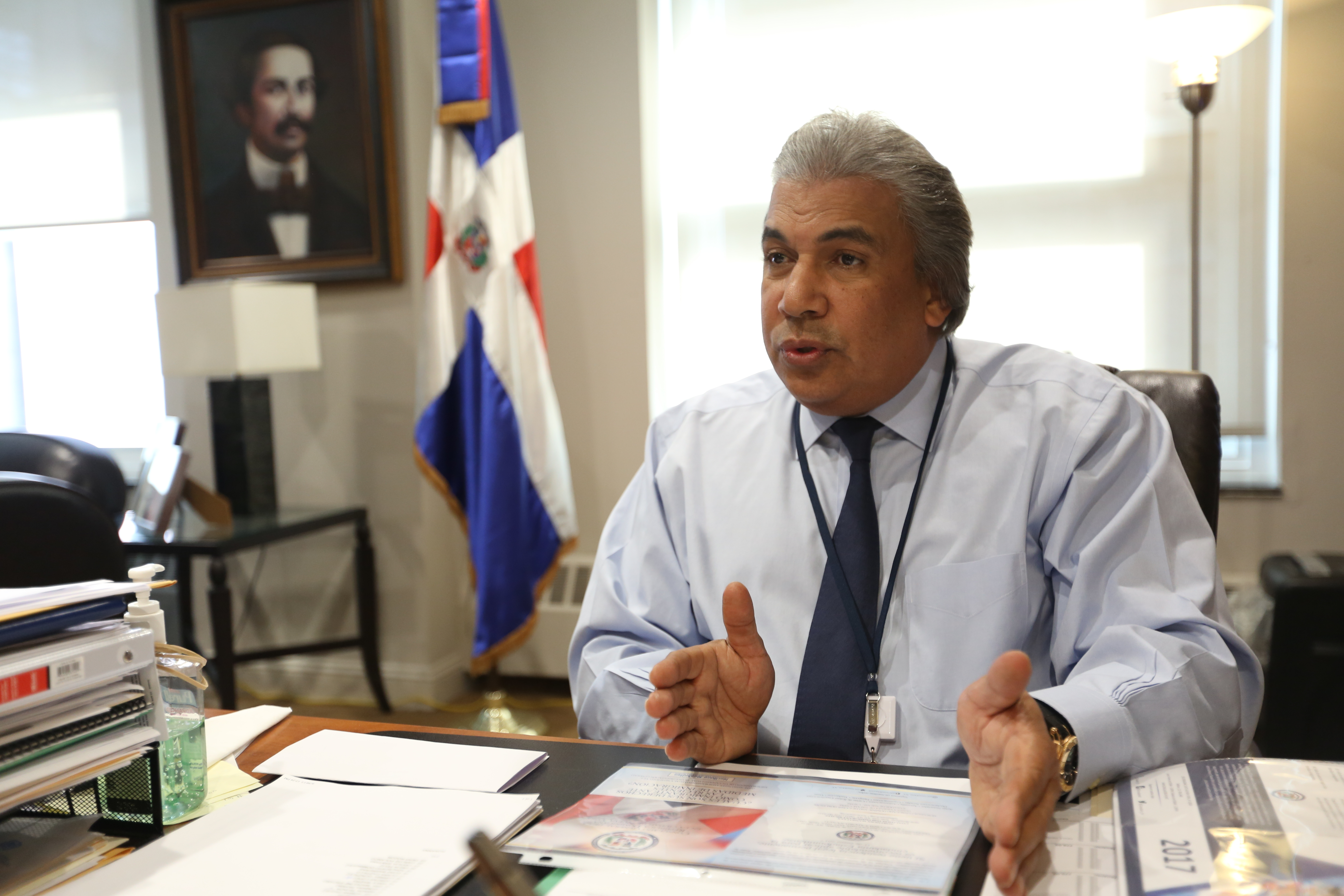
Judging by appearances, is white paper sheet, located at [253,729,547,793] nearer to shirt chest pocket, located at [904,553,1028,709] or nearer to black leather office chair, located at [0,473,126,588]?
shirt chest pocket, located at [904,553,1028,709]

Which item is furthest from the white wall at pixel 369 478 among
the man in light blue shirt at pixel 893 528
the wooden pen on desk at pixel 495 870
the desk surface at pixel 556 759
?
the wooden pen on desk at pixel 495 870

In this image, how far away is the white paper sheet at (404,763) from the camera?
85 centimetres

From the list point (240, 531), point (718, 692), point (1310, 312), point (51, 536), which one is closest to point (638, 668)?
point (718, 692)

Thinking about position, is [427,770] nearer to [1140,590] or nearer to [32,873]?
[32,873]

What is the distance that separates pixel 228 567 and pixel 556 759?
288cm

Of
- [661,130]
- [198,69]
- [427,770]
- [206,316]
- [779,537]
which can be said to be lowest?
[427,770]

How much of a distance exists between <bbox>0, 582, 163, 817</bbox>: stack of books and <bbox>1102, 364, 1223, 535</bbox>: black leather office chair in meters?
1.19

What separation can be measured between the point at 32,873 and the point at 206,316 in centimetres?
239

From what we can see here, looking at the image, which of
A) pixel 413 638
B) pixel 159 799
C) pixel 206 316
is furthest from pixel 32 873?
pixel 413 638

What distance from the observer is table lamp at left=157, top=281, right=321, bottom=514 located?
9.12 ft

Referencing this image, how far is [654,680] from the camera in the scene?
889 mm

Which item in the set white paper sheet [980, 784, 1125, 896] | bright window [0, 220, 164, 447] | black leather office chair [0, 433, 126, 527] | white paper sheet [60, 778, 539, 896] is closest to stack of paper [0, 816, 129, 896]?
white paper sheet [60, 778, 539, 896]

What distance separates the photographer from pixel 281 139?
3.25 meters

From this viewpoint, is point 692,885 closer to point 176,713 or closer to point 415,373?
point 176,713
